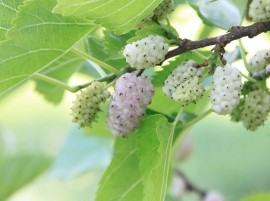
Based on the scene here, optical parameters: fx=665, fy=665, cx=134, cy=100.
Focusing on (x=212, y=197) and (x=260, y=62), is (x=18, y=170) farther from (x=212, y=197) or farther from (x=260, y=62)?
(x=260, y=62)

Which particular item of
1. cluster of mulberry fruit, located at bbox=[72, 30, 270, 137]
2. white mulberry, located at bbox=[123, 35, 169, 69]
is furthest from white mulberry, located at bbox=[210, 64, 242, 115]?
white mulberry, located at bbox=[123, 35, 169, 69]

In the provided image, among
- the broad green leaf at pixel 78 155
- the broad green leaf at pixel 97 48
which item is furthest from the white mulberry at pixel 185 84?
the broad green leaf at pixel 78 155

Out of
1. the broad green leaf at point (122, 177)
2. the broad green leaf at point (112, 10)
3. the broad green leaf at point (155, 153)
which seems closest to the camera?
the broad green leaf at point (112, 10)

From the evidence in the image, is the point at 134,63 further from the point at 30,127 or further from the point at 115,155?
the point at 30,127

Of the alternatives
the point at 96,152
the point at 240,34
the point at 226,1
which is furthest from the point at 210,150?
the point at 240,34

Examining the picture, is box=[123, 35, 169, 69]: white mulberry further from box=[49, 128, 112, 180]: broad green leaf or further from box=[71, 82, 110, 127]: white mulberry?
box=[49, 128, 112, 180]: broad green leaf

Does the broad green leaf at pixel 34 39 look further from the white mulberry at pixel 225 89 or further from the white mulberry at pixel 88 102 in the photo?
the white mulberry at pixel 225 89
